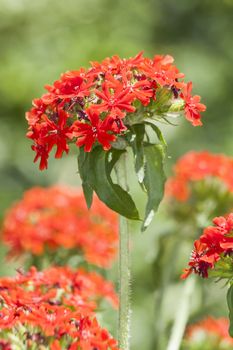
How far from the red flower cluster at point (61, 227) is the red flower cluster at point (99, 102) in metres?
1.15

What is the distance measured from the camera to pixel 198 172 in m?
3.56

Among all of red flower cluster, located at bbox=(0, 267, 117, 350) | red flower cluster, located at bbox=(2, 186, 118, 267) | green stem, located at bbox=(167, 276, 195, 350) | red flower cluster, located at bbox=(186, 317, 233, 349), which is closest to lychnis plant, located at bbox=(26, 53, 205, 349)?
red flower cluster, located at bbox=(0, 267, 117, 350)

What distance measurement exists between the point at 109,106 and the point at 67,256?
1.46 metres

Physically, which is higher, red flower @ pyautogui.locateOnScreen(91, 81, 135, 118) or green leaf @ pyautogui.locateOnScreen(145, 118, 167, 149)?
red flower @ pyautogui.locateOnScreen(91, 81, 135, 118)

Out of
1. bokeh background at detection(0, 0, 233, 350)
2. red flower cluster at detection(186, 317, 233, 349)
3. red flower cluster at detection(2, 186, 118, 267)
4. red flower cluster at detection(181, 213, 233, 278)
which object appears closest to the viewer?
red flower cluster at detection(181, 213, 233, 278)

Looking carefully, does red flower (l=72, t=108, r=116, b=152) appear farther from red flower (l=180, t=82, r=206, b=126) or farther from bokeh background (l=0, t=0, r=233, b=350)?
bokeh background (l=0, t=0, r=233, b=350)

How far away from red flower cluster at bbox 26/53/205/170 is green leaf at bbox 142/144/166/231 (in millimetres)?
105

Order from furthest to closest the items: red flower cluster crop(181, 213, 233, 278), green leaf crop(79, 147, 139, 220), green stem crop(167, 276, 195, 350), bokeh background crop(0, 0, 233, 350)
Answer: bokeh background crop(0, 0, 233, 350) → green stem crop(167, 276, 195, 350) → green leaf crop(79, 147, 139, 220) → red flower cluster crop(181, 213, 233, 278)

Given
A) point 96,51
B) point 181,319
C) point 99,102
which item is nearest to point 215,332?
point 181,319

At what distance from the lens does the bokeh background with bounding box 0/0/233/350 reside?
265 inches

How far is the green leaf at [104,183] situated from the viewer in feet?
7.41

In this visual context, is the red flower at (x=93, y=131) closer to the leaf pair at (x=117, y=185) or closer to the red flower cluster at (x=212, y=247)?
the leaf pair at (x=117, y=185)

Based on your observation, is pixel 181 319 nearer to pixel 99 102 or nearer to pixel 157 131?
pixel 157 131

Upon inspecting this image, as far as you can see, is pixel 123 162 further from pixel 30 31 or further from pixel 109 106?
pixel 30 31
